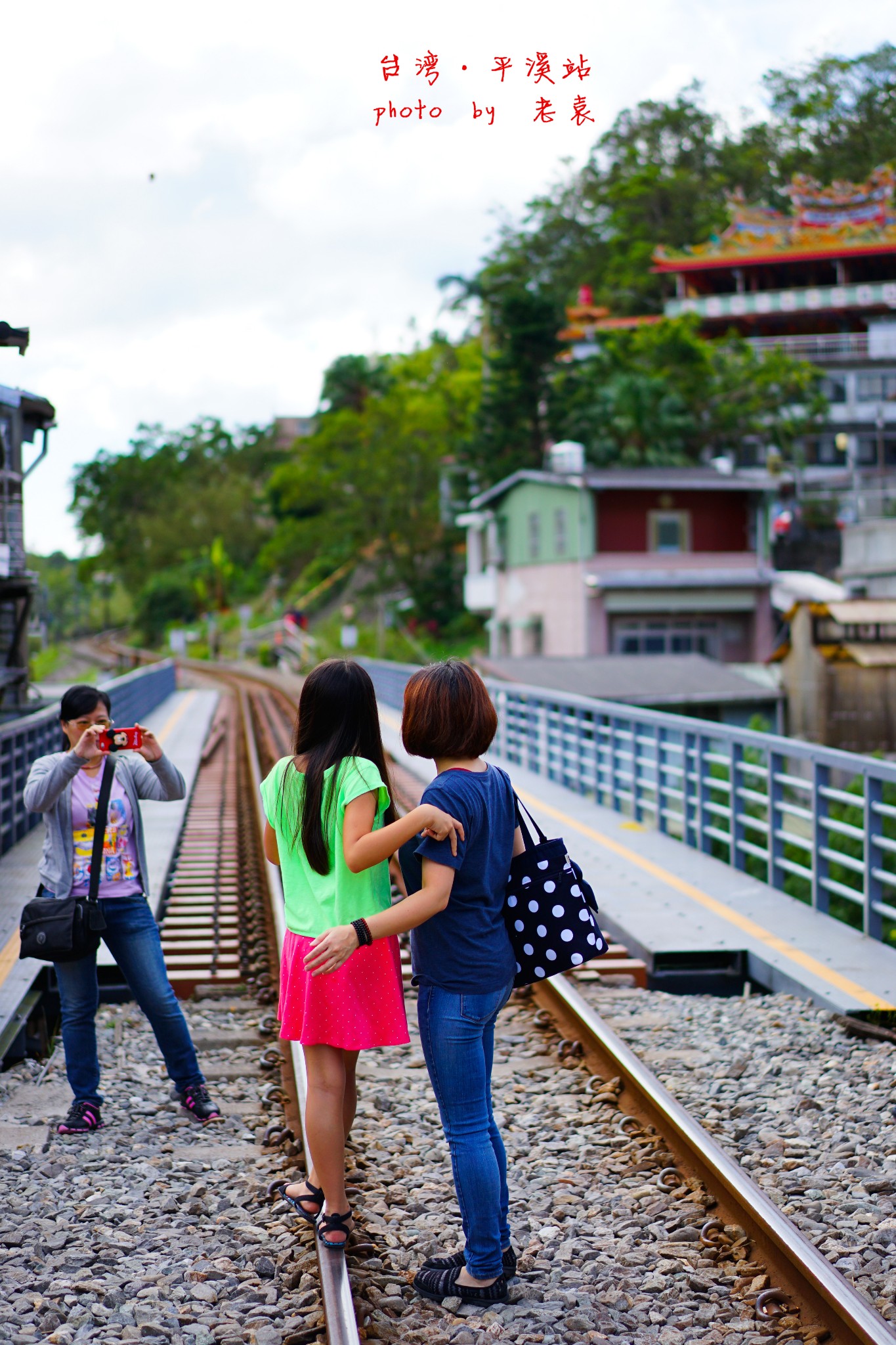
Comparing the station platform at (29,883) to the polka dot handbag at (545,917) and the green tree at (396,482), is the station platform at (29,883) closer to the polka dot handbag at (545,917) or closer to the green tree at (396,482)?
the polka dot handbag at (545,917)

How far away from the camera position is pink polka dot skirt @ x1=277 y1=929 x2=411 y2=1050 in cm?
369

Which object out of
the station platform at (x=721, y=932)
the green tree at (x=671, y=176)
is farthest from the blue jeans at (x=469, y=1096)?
the green tree at (x=671, y=176)

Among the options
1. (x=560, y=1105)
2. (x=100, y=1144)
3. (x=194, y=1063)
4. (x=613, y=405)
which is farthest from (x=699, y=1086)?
(x=613, y=405)

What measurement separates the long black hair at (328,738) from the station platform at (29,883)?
2996 millimetres

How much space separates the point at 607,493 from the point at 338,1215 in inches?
1385

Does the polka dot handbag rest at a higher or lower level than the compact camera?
lower

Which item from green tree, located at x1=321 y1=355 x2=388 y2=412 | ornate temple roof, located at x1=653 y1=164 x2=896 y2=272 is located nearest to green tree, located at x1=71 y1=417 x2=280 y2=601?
green tree, located at x1=321 y1=355 x2=388 y2=412

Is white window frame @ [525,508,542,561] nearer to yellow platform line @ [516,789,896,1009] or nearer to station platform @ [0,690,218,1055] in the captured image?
station platform @ [0,690,218,1055]

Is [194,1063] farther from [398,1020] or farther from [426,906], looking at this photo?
[426,906]

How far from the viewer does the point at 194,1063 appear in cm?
539

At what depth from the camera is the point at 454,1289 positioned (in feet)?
12.3

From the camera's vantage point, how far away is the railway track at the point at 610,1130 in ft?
11.6

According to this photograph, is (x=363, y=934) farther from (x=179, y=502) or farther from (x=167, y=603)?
(x=179, y=502)

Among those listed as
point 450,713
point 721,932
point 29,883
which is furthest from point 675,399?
point 450,713
